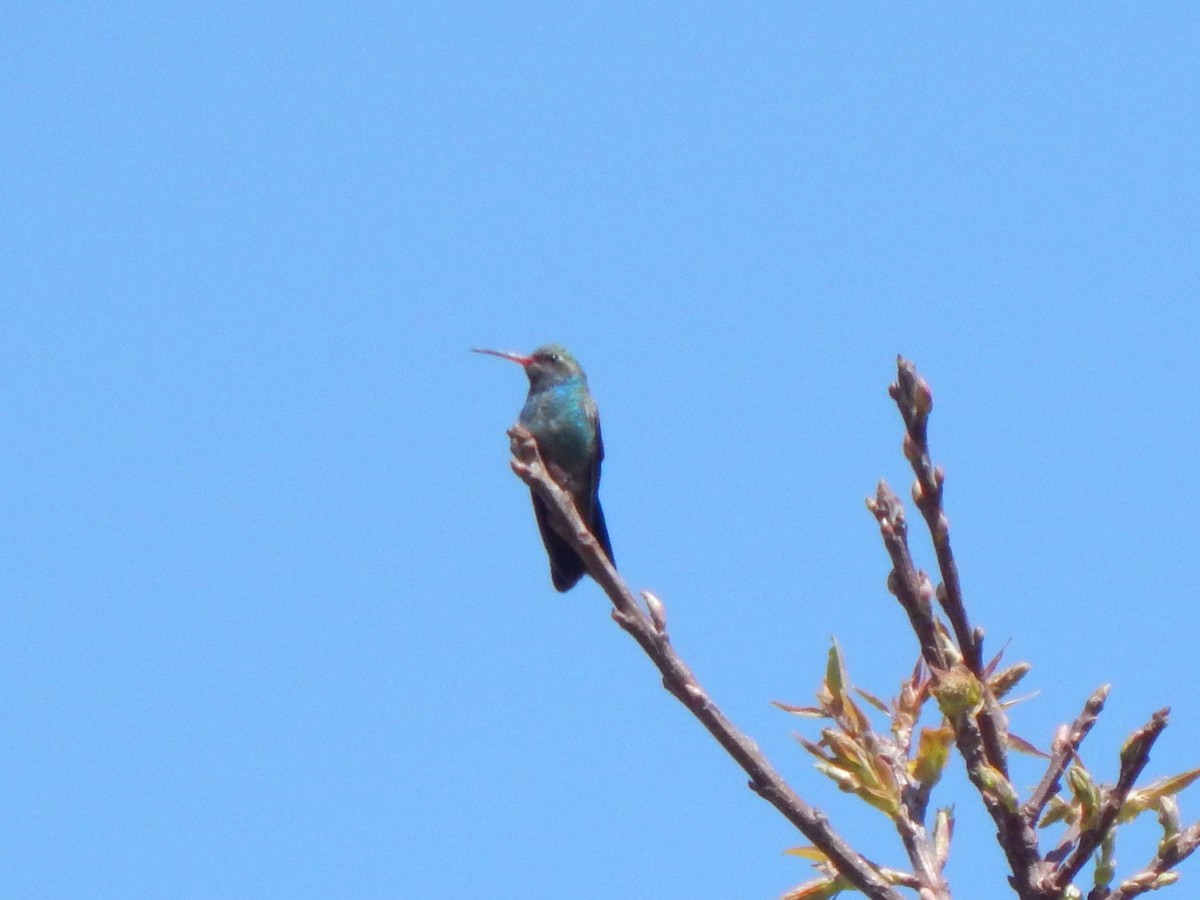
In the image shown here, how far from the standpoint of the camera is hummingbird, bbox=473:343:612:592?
31.0ft

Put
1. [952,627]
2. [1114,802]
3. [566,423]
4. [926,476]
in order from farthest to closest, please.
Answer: [566,423], [1114,802], [952,627], [926,476]

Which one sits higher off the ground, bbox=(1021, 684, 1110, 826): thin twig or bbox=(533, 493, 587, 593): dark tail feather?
bbox=(533, 493, 587, 593): dark tail feather

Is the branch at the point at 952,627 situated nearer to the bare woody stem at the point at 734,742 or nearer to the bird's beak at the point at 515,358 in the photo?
the bare woody stem at the point at 734,742

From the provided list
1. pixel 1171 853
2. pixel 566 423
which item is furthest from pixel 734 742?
pixel 566 423

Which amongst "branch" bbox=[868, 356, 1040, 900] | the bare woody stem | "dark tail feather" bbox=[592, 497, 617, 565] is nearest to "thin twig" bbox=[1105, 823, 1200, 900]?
"branch" bbox=[868, 356, 1040, 900]

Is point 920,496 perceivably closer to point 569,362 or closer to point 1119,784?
point 1119,784

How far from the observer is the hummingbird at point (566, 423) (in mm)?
9453

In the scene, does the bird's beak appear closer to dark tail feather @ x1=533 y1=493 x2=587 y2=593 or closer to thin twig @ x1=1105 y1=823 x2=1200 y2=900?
dark tail feather @ x1=533 y1=493 x2=587 y2=593

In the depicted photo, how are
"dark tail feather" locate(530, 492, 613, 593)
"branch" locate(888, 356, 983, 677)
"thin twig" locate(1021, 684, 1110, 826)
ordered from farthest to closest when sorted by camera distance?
1. "dark tail feather" locate(530, 492, 613, 593)
2. "thin twig" locate(1021, 684, 1110, 826)
3. "branch" locate(888, 356, 983, 677)

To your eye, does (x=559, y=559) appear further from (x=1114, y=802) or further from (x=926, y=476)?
(x=926, y=476)

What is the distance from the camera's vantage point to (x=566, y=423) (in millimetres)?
9656

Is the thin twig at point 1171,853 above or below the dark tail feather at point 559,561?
below

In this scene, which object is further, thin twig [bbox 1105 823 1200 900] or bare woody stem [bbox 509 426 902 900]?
thin twig [bbox 1105 823 1200 900]

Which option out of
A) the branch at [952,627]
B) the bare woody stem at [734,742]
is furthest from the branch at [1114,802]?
the bare woody stem at [734,742]
